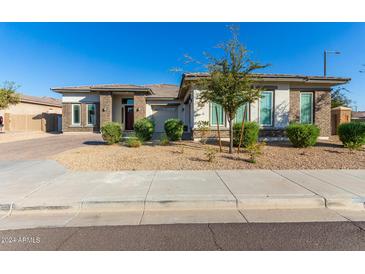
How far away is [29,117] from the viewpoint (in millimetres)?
23312

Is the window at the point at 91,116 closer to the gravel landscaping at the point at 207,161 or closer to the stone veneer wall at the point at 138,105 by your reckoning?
the stone veneer wall at the point at 138,105

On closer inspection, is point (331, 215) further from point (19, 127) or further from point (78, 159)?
point (19, 127)

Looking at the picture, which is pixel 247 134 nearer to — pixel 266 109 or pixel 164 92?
pixel 266 109

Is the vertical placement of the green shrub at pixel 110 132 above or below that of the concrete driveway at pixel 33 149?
above

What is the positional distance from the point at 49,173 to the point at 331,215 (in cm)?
740

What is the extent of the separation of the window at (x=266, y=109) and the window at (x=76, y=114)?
16.4m

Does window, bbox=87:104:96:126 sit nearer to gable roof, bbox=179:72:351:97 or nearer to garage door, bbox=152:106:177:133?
garage door, bbox=152:106:177:133

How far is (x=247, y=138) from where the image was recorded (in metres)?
9.73

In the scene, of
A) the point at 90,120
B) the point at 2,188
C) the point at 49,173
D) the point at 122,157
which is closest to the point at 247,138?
the point at 122,157

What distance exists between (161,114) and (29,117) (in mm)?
16280

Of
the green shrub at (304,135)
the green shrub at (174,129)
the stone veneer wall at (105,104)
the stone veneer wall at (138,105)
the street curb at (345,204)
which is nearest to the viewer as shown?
the street curb at (345,204)

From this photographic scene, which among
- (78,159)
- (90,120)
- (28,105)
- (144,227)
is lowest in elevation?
(144,227)

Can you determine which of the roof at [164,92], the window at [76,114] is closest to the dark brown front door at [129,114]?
the roof at [164,92]

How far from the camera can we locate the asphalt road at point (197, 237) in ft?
8.91
